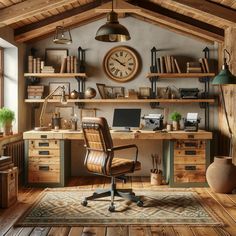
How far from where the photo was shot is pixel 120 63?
21.5 ft

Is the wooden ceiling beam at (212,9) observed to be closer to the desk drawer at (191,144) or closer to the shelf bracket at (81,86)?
the desk drawer at (191,144)

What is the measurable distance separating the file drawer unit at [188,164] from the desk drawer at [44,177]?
177cm

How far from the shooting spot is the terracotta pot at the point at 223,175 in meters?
5.17

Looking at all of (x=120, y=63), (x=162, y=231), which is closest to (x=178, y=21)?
(x=120, y=63)

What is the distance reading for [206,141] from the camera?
18.7ft

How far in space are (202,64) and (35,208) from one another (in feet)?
11.9

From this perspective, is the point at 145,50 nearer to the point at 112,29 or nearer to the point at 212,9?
the point at 212,9

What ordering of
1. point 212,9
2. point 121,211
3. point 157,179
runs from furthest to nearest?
point 157,179 < point 212,9 < point 121,211

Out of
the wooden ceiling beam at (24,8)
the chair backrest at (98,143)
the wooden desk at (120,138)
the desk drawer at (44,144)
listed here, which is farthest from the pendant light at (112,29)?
the desk drawer at (44,144)

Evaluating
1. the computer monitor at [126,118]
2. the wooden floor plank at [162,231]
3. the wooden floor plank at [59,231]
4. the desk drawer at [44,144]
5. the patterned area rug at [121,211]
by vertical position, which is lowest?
the wooden floor plank at [59,231]

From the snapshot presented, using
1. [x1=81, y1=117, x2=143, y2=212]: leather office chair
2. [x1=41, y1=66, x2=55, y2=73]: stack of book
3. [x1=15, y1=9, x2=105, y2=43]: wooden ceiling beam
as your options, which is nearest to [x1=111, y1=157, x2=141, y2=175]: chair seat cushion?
[x1=81, y1=117, x2=143, y2=212]: leather office chair

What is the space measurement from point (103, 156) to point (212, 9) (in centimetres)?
250

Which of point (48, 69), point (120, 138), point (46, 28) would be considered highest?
point (46, 28)

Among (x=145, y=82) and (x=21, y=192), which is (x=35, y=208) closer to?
(x=21, y=192)
